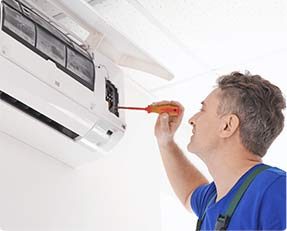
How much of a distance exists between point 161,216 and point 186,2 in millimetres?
1041

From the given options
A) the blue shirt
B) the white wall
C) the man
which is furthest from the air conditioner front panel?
the blue shirt

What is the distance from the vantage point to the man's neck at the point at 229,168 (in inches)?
60.0

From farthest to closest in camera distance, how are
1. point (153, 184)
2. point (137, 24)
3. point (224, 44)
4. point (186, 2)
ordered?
point (153, 184) < point (224, 44) < point (137, 24) < point (186, 2)

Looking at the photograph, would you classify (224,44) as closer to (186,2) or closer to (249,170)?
(186,2)

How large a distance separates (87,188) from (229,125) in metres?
0.67

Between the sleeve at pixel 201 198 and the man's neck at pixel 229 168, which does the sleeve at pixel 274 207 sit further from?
the sleeve at pixel 201 198

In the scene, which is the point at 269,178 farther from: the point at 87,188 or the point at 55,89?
the point at 87,188

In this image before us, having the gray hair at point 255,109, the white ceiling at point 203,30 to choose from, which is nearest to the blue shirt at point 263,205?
the gray hair at point 255,109

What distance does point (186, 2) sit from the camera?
6.14ft

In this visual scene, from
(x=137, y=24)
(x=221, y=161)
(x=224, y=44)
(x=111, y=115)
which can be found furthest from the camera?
(x=224, y=44)

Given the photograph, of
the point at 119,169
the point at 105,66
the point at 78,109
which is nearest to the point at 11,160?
the point at 78,109

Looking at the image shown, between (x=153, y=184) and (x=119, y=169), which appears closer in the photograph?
(x=119, y=169)

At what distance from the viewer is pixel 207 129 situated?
1632 mm

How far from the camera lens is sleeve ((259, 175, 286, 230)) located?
4.06 ft
